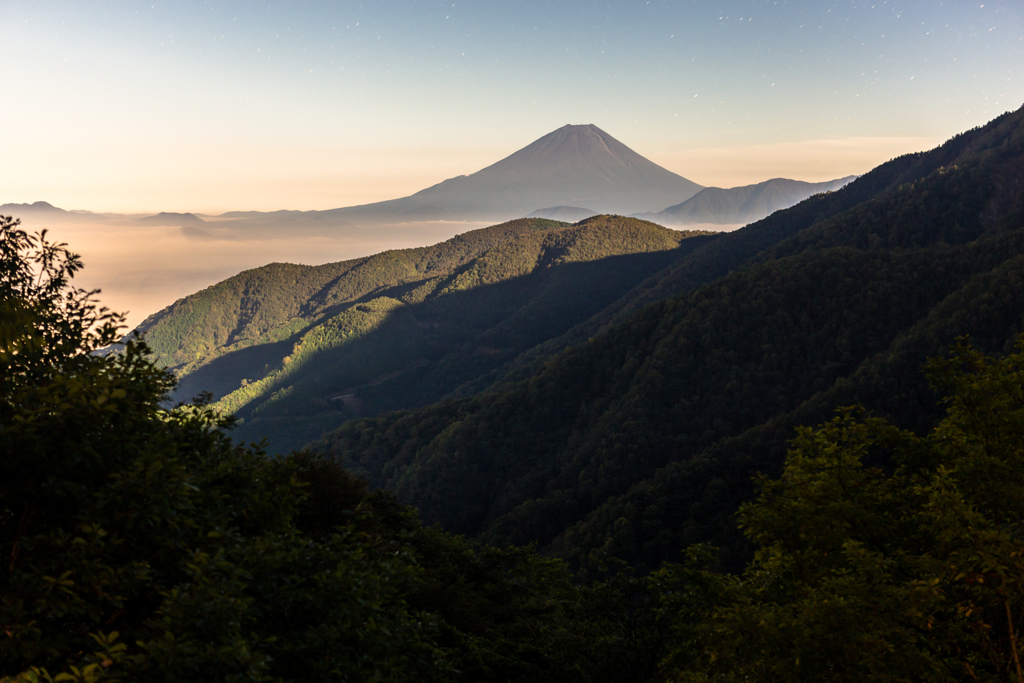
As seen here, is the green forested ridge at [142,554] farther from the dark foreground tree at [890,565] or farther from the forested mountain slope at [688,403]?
the forested mountain slope at [688,403]

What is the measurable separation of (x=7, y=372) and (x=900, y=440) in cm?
2041

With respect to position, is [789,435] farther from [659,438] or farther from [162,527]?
[162,527]

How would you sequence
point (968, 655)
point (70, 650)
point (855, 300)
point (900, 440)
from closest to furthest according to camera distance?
1. point (70, 650)
2. point (968, 655)
3. point (900, 440)
4. point (855, 300)

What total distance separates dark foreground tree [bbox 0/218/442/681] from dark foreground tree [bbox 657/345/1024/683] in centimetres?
734

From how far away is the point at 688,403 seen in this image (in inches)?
4262

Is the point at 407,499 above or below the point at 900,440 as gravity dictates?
below

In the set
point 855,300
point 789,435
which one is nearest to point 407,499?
point 789,435

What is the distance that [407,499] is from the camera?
102312mm

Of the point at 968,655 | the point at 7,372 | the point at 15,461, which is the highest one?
the point at 7,372

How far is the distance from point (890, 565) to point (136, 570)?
48.4 feet

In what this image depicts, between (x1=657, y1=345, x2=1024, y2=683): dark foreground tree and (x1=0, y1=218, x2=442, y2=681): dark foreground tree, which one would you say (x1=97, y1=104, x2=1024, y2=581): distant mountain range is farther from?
(x1=0, y1=218, x2=442, y2=681): dark foreground tree

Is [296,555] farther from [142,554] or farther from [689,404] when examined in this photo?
[689,404]

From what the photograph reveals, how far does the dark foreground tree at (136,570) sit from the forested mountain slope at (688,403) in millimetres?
67895

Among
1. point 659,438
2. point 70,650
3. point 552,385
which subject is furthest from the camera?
point 552,385
